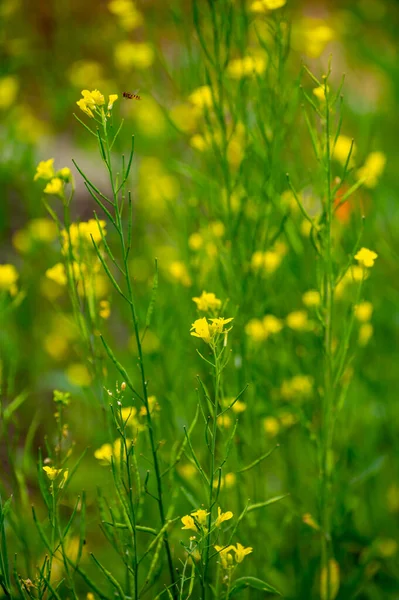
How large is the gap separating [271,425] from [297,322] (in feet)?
0.86

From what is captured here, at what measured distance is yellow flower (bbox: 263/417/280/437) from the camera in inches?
63.6

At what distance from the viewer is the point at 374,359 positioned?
1.88 meters

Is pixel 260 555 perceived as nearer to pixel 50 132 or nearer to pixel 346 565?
pixel 346 565

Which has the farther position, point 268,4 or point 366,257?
point 268,4

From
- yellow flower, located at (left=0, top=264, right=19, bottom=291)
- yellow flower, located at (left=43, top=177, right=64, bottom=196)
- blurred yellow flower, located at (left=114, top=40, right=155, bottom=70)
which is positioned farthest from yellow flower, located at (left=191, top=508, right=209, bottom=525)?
blurred yellow flower, located at (left=114, top=40, right=155, bottom=70)

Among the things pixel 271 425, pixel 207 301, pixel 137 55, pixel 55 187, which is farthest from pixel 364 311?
pixel 137 55

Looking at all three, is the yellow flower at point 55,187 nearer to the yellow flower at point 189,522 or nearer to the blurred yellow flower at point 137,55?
the yellow flower at point 189,522

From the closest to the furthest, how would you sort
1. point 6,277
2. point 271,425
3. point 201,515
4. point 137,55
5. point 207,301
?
point 201,515, point 207,301, point 6,277, point 271,425, point 137,55

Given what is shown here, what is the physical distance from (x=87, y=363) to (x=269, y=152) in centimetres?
56

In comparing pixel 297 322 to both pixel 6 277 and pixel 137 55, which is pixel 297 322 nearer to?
pixel 6 277

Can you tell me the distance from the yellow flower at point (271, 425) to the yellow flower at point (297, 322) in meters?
0.24

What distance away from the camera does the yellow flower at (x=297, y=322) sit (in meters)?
1.70

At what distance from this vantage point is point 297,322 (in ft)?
5.56

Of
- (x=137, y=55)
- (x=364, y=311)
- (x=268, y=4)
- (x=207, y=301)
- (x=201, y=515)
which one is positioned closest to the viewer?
(x=201, y=515)
